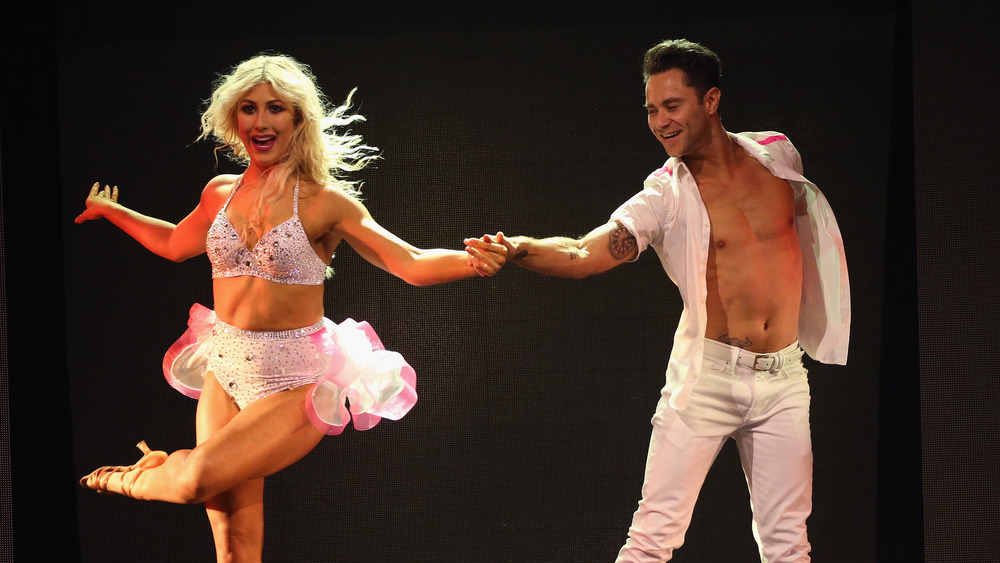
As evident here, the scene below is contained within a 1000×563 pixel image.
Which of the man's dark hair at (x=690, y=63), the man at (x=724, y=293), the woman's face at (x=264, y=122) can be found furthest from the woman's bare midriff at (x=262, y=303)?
the man's dark hair at (x=690, y=63)

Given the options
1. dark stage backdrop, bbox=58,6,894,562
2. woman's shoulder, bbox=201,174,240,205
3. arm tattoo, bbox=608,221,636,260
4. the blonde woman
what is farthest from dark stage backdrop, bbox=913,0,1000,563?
woman's shoulder, bbox=201,174,240,205

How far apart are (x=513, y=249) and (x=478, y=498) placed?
1.46 m

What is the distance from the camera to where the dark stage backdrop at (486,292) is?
142 inches

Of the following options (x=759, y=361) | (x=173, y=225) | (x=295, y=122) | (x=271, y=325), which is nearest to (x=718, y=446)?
(x=759, y=361)

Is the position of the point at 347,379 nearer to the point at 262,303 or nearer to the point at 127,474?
the point at 262,303

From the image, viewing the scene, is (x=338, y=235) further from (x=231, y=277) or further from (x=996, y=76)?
(x=996, y=76)

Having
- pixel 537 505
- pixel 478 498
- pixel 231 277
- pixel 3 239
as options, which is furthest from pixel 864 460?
pixel 3 239

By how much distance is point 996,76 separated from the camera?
3.32 m

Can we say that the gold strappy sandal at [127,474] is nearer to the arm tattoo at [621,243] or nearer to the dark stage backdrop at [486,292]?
the dark stage backdrop at [486,292]

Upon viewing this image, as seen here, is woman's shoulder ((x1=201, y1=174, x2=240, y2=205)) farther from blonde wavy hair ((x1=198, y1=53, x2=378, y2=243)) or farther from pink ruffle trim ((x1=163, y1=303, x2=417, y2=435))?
pink ruffle trim ((x1=163, y1=303, x2=417, y2=435))

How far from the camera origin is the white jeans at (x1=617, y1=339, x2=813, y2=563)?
2.78 meters

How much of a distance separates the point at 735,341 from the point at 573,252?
576 mm

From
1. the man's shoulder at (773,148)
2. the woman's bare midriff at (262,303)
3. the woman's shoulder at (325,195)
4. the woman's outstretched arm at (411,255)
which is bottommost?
the woman's bare midriff at (262,303)

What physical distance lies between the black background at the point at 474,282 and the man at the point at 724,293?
2.49 feet
